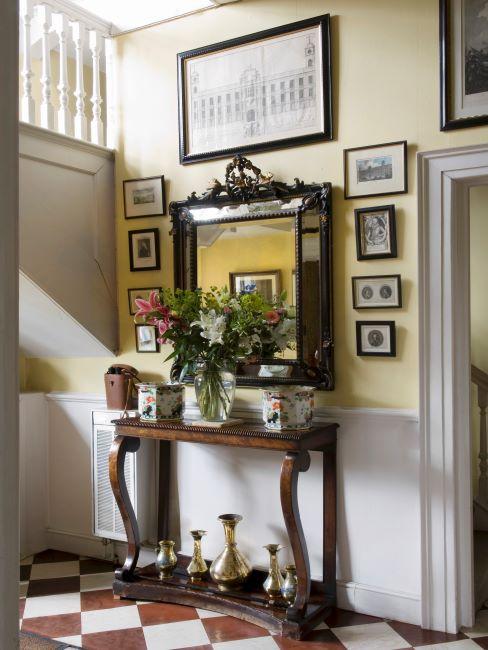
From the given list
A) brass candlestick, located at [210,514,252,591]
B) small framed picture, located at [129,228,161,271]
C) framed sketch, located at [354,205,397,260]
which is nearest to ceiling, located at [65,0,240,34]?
small framed picture, located at [129,228,161,271]

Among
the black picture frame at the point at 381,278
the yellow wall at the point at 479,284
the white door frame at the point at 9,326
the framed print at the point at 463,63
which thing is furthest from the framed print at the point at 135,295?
the white door frame at the point at 9,326

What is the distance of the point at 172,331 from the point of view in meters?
3.18

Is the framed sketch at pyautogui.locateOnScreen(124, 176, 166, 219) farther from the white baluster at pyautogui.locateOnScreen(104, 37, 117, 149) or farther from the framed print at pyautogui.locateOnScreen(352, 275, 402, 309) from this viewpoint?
the framed print at pyautogui.locateOnScreen(352, 275, 402, 309)

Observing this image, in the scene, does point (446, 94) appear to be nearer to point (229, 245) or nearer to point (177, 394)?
point (229, 245)

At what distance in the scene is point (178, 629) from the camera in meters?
2.91

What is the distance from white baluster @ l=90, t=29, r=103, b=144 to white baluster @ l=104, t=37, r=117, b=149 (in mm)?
59

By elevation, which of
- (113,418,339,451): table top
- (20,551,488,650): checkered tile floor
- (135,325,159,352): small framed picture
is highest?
(135,325,159,352): small framed picture

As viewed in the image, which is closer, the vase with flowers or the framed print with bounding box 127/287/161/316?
the vase with flowers

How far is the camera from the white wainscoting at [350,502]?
9.84ft

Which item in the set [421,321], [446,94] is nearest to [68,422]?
[421,321]

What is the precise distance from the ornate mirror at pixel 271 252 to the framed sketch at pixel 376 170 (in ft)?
0.40

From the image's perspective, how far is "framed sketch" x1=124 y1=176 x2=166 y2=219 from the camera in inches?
144

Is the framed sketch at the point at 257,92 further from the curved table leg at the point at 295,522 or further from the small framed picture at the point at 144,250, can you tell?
the curved table leg at the point at 295,522

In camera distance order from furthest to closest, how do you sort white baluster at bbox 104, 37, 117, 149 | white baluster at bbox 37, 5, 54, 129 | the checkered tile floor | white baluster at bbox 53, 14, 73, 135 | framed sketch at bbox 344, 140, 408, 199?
white baluster at bbox 104, 37, 117, 149 → white baluster at bbox 53, 14, 73, 135 → white baluster at bbox 37, 5, 54, 129 → framed sketch at bbox 344, 140, 408, 199 → the checkered tile floor
